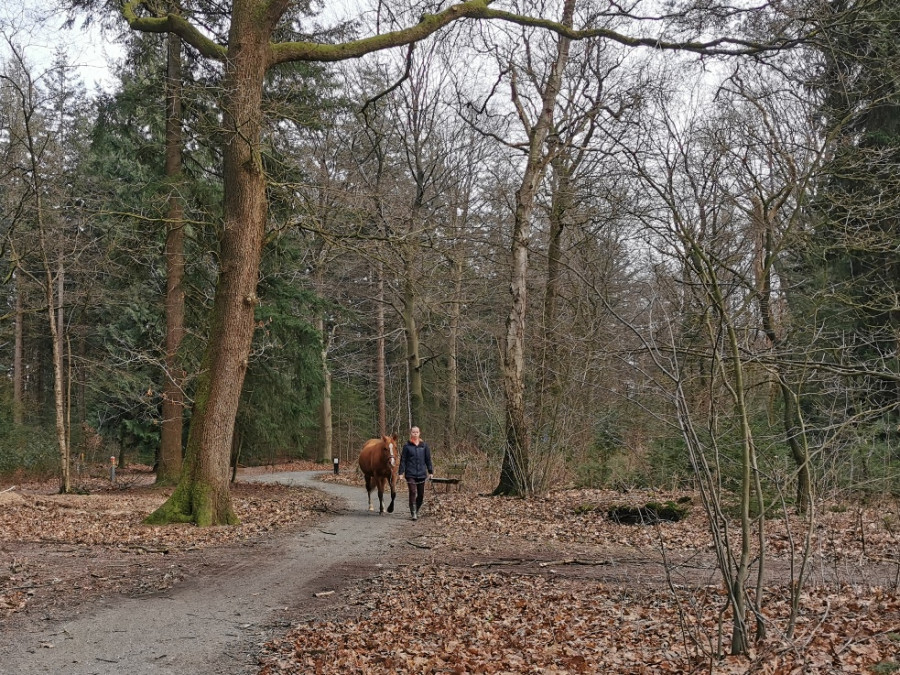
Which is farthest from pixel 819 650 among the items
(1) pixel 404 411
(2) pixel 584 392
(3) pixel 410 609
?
(1) pixel 404 411

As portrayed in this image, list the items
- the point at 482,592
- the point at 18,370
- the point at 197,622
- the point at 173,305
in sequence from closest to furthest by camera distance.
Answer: the point at 197,622 < the point at 482,592 < the point at 173,305 < the point at 18,370

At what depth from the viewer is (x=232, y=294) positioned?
11117 millimetres

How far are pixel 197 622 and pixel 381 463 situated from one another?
8.51 m

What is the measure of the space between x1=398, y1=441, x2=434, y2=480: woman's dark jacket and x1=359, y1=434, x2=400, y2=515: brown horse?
73cm

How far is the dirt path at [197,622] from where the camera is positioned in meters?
5.23

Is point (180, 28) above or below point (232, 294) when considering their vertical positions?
above

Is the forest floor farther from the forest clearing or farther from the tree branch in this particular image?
the tree branch

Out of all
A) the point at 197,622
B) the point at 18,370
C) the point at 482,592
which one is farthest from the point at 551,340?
the point at 18,370

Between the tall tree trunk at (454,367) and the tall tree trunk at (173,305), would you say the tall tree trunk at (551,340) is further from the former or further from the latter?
the tall tree trunk at (173,305)

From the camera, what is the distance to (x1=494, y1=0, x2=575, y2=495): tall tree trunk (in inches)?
596

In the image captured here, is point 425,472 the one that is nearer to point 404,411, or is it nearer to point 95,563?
point 95,563

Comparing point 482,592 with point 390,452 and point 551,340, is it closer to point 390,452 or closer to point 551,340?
point 390,452

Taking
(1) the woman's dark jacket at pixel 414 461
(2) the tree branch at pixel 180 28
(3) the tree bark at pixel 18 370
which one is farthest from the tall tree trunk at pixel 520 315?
(3) the tree bark at pixel 18 370

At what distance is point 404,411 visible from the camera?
36219mm
